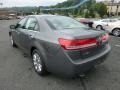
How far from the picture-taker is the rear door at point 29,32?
15.5ft

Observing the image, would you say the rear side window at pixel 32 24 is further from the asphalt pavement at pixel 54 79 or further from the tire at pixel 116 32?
the tire at pixel 116 32

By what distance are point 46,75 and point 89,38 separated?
152 centimetres

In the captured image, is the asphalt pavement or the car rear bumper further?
the asphalt pavement

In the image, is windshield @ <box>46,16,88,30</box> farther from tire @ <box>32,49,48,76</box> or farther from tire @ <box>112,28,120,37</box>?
tire @ <box>112,28,120,37</box>

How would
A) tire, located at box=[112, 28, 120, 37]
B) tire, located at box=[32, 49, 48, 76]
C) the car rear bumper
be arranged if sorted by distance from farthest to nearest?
tire, located at box=[112, 28, 120, 37]
tire, located at box=[32, 49, 48, 76]
the car rear bumper

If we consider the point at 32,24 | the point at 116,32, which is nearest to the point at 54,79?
the point at 32,24

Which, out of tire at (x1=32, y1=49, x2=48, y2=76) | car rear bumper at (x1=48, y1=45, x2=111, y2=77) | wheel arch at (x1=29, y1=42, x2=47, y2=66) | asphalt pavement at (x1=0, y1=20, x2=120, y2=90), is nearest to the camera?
car rear bumper at (x1=48, y1=45, x2=111, y2=77)

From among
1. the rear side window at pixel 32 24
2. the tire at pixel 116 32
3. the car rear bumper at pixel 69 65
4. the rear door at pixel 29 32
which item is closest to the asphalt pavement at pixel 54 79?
the car rear bumper at pixel 69 65

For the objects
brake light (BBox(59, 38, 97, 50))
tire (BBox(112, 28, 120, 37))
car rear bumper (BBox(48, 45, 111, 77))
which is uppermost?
brake light (BBox(59, 38, 97, 50))

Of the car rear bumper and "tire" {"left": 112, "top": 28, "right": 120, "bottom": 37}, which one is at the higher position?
the car rear bumper

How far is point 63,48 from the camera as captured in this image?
3561 millimetres

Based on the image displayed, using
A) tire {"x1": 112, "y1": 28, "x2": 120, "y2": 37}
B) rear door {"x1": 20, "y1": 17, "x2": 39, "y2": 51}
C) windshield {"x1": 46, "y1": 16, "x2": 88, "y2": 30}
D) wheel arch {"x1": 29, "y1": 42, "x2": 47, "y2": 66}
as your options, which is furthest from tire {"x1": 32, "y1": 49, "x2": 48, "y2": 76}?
tire {"x1": 112, "y1": 28, "x2": 120, "y2": 37}

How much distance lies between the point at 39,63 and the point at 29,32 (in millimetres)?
→ 1021

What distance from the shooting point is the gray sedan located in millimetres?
3543
